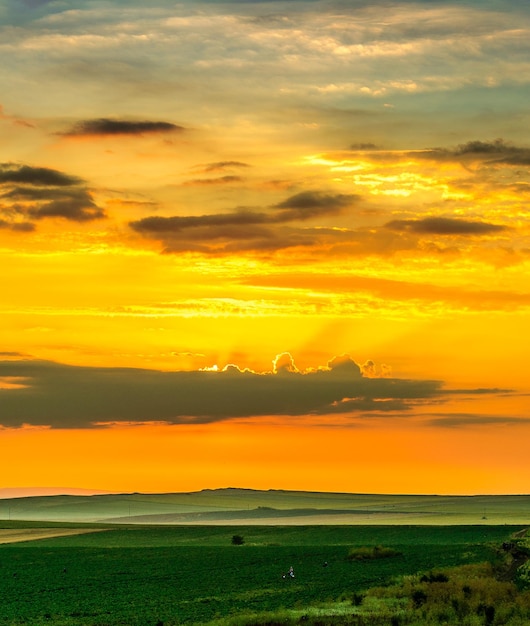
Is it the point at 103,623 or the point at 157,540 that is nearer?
the point at 103,623

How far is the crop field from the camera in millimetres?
69875

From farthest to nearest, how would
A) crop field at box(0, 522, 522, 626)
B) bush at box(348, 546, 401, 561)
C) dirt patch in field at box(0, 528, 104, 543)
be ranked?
1. dirt patch in field at box(0, 528, 104, 543)
2. bush at box(348, 546, 401, 561)
3. crop field at box(0, 522, 522, 626)

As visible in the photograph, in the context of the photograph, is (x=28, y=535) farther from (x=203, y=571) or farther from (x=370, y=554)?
(x=370, y=554)

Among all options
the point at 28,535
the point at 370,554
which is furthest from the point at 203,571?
the point at 28,535

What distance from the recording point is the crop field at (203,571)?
229 ft

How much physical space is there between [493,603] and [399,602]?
615 cm

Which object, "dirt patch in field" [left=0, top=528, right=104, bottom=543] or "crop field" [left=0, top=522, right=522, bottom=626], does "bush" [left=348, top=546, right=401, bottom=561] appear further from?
"dirt patch in field" [left=0, top=528, right=104, bottom=543]

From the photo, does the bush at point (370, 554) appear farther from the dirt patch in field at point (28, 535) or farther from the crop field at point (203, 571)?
the dirt patch in field at point (28, 535)

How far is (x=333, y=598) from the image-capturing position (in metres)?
71.3

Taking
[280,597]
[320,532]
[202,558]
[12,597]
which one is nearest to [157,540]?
[320,532]

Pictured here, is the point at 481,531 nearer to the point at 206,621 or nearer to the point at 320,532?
the point at 320,532

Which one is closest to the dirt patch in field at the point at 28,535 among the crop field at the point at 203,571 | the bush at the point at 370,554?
the crop field at the point at 203,571

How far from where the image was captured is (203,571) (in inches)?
3932

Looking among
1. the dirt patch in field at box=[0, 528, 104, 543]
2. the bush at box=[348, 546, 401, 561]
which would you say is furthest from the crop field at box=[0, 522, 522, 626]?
the dirt patch in field at box=[0, 528, 104, 543]
